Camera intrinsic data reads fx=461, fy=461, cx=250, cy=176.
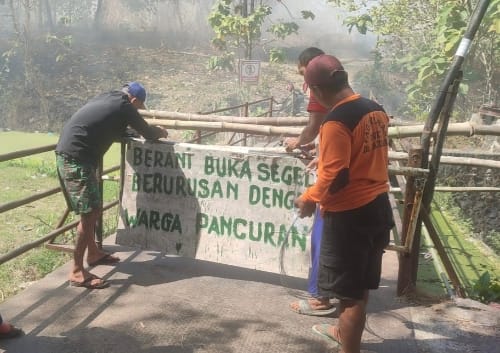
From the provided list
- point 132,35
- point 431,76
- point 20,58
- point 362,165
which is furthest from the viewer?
point 132,35

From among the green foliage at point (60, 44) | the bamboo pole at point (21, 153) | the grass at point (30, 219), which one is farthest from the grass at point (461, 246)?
the green foliage at point (60, 44)

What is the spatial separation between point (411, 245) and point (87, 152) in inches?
97.3

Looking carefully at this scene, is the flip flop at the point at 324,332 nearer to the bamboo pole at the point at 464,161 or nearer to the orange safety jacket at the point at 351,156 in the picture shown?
the orange safety jacket at the point at 351,156

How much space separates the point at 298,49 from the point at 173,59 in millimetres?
8476

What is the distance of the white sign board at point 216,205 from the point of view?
3428 mm

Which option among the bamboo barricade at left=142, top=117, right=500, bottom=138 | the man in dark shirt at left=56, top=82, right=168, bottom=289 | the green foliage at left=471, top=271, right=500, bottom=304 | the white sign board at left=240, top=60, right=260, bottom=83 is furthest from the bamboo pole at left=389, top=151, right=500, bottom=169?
the white sign board at left=240, top=60, right=260, bottom=83

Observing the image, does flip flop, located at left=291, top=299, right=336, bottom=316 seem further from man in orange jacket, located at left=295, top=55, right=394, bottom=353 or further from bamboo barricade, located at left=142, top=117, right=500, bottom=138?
bamboo barricade, located at left=142, top=117, right=500, bottom=138

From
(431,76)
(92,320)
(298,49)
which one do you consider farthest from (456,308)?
(298,49)

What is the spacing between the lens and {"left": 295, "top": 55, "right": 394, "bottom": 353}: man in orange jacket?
228 centimetres

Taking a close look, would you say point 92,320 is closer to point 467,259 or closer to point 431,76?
point 467,259

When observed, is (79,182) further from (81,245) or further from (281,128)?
(281,128)

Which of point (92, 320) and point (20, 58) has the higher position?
point (20, 58)

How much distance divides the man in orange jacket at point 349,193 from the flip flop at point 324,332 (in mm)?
355

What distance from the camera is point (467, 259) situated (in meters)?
5.43
